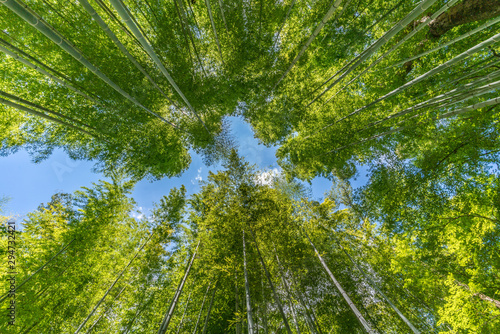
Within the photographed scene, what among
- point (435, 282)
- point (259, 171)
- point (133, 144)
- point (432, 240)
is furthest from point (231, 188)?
point (435, 282)

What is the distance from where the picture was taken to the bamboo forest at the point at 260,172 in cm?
387

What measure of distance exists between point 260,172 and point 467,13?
582cm

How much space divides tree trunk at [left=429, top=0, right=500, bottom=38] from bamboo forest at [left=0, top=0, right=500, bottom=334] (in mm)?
24

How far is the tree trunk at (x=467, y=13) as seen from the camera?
300 cm

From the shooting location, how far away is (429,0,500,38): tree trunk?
9.84 feet

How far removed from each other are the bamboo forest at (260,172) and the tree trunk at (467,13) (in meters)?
0.02

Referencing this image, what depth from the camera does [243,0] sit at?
17.3 ft

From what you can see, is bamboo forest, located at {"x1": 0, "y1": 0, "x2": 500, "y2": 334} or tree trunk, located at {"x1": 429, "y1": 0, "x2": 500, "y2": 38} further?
bamboo forest, located at {"x1": 0, "y1": 0, "x2": 500, "y2": 334}

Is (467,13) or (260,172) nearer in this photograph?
(467,13)

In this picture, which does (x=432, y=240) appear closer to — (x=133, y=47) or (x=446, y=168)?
(x=446, y=168)

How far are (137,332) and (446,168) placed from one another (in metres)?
9.59

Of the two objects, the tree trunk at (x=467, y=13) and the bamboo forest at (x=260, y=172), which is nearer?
the tree trunk at (x=467, y=13)

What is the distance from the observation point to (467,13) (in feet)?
10.7

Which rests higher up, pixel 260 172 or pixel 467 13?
pixel 260 172
